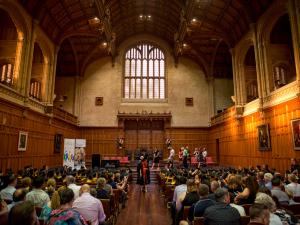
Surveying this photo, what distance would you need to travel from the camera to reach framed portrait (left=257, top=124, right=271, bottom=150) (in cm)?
1344

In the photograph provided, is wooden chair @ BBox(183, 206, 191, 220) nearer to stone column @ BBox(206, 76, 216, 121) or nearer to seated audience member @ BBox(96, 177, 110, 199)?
seated audience member @ BBox(96, 177, 110, 199)

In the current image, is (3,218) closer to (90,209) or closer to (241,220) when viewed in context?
(90,209)

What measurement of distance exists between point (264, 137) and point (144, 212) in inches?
373

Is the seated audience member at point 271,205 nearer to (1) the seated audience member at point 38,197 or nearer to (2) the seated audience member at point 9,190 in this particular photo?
(1) the seated audience member at point 38,197

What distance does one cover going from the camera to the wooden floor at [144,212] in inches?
260

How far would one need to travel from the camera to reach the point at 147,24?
22.9m

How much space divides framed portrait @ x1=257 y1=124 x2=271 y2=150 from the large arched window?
11346 millimetres

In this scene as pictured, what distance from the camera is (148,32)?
958 inches

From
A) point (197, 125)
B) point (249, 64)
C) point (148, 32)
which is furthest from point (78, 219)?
point (148, 32)

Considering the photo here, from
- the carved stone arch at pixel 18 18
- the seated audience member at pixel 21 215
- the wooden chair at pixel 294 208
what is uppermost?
the carved stone arch at pixel 18 18

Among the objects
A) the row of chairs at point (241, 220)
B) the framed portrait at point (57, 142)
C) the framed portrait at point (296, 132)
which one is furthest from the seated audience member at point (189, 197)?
the framed portrait at point (57, 142)

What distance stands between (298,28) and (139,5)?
1307cm

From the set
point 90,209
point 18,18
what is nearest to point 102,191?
point 90,209

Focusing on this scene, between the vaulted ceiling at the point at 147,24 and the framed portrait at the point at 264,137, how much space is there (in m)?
6.92
